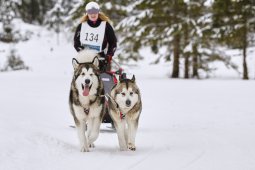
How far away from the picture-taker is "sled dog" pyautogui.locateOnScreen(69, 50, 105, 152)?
6.28 metres

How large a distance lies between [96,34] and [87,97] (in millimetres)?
1406

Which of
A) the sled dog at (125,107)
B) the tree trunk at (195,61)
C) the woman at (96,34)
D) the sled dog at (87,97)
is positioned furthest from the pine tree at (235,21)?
the sled dog at (87,97)

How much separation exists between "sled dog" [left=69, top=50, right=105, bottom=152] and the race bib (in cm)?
85

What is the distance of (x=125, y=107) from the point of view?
645 cm

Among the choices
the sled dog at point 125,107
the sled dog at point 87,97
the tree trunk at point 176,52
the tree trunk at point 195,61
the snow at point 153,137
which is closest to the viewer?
the snow at point 153,137

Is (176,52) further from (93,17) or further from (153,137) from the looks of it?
(93,17)

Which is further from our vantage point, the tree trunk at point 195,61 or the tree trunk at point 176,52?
the tree trunk at point 176,52

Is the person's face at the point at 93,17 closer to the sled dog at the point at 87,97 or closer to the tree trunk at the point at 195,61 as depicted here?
the sled dog at the point at 87,97

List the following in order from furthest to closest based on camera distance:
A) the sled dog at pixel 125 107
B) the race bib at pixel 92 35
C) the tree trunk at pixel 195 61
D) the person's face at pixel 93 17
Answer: the tree trunk at pixel 195 61 < the race bib at pixel 92 35 < the person's face at pixel 93 17 < the sled dog at pixel 125 107

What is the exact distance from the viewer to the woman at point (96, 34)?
7441mm

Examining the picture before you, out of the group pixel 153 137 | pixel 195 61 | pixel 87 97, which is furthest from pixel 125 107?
pixel 195 61

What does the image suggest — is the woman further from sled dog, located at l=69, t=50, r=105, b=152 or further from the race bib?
sled dog, located at l=69, t=50, r=105, b=152

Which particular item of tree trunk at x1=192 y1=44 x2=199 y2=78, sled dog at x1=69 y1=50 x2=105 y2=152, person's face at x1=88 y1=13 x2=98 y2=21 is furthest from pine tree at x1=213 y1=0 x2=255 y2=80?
sled dog at x1=69 y1=50 x2=105 y2=152

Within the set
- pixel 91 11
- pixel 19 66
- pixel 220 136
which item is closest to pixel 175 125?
pixel 220 136
